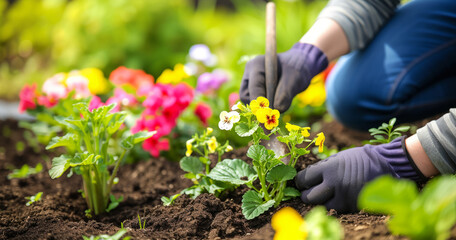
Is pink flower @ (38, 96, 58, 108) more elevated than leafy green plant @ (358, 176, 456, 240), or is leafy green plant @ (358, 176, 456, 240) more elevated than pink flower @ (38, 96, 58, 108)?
leafy green plant @ (358, 176, 456, 240)

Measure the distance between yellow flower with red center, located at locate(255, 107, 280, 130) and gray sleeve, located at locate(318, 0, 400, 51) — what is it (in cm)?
78

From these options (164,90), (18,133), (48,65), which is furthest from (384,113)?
(48,65)

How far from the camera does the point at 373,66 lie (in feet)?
6.23

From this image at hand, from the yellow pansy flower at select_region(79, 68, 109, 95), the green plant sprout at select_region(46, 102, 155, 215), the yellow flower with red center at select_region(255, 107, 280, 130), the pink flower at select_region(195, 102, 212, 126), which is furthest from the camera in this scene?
the yellow pansy flower at select_region(79, 68, 109, 95)

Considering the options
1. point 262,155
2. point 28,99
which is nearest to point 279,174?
point 262,155

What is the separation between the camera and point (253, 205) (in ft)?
3.71

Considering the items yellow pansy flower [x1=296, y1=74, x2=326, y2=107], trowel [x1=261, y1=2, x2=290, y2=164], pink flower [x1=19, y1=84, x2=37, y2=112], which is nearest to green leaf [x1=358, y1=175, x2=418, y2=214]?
trowel [x1=261, y1=2, x2=290, y2=164]

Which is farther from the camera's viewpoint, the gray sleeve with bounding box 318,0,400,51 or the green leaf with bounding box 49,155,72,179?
the gray sleeve with bounding box 318,0,400,51

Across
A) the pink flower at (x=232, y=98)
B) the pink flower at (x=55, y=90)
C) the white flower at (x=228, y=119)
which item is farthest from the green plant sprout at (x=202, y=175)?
the pink flower at (x=55, y=90)

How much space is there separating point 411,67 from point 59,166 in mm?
1480

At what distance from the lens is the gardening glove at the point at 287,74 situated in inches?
52.4

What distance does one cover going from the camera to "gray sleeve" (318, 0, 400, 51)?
173 centimetres

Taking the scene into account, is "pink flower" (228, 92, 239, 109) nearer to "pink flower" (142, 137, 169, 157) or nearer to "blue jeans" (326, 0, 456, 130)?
"pink flower" (142, 137, 169, 157)

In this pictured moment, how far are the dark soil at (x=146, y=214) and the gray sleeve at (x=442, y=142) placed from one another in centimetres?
24
